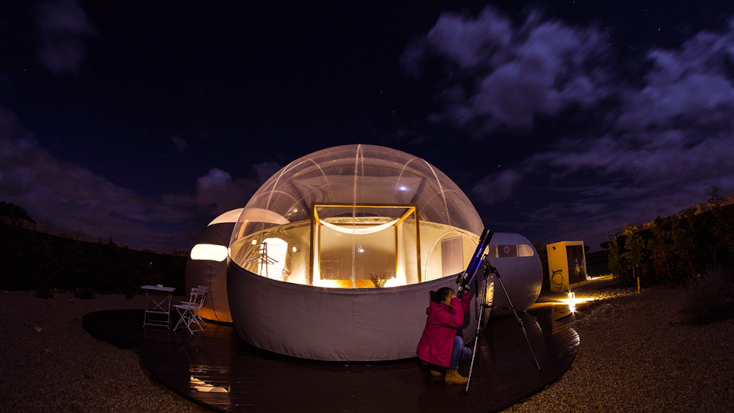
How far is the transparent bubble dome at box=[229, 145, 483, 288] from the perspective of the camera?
5238 millimetres

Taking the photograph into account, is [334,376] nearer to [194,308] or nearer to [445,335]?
[445,335]

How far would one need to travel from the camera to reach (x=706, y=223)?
7.65 meters

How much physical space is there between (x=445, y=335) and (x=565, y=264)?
38.8 ft

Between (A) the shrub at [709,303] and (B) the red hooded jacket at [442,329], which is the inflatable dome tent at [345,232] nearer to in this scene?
(B) the red hooded jacket at [442,329]

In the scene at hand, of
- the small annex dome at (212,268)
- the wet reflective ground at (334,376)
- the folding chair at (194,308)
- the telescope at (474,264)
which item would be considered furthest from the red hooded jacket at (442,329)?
the small annex dome at (212,268)

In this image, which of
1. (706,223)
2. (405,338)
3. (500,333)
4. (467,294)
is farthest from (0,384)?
(706,223)

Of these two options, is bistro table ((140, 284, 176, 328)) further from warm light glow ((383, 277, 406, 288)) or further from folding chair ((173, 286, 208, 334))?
warm light glow ((383, 277, 406, 288))

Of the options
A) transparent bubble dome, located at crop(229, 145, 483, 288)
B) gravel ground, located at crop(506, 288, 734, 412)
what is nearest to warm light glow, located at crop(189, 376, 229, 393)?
transparent bubble dome, located at crop(229, 145, 483, 288)

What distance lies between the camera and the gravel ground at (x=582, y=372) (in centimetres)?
279

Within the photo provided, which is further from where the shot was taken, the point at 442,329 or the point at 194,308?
the point at 194,308

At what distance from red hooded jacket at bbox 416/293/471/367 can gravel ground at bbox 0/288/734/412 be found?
73 centimetres

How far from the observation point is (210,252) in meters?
7.06

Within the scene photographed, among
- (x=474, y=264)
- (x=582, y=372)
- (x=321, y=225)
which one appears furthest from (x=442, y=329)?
(x=321, y=225)

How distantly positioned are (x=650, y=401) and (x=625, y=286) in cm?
911
